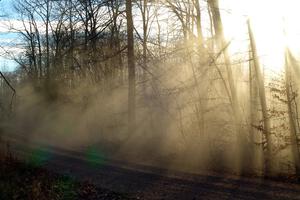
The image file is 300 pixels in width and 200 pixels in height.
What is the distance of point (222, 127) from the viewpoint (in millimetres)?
14047

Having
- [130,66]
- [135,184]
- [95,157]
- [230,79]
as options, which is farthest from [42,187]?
[130,66]

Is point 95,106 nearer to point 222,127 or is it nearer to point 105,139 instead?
point 105,139

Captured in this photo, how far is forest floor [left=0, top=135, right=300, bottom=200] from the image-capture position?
909 cm

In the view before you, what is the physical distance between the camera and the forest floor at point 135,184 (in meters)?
9.09

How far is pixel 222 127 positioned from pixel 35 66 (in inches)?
1473

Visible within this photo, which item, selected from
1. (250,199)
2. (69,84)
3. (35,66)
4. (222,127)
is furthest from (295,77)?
(35,66)

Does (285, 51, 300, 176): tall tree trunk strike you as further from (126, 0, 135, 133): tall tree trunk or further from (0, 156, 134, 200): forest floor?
(126, 0, 135, 133): tall tree trunk

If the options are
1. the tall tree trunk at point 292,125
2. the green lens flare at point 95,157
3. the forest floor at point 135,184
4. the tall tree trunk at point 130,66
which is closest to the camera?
the forest floor at point 135,184

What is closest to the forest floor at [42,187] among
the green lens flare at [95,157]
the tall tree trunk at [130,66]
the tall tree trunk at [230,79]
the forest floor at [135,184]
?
the forest floor at [135,184]

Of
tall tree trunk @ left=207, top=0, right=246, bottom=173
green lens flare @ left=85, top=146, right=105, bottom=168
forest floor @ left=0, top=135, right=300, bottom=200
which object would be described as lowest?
forest floor @ left=0, top=135, right=300, bottom=200

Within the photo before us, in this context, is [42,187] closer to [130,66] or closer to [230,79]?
[230,79]

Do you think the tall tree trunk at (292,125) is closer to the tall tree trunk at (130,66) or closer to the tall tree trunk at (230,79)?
the tall tree trunk at (230,79)

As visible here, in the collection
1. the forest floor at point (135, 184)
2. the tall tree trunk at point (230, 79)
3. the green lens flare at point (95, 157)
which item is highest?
the tall tree trunk at point (230, 79)

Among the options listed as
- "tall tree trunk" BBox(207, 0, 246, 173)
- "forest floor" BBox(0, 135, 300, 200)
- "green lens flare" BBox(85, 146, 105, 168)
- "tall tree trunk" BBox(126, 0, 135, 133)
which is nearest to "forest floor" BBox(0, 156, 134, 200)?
"forest floor" BBox(0, 135, 300, 200)
